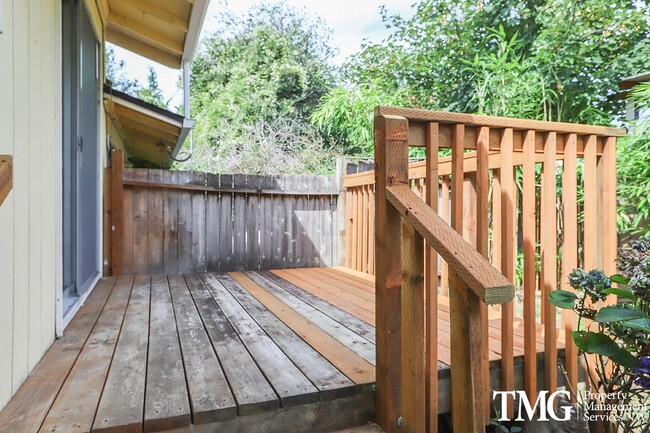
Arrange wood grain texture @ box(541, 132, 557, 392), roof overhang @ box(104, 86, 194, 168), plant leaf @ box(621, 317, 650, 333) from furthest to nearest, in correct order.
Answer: roof overhang @ box(104, 86, 194, 168) → wood grain texture @ box(541, 132, 557, 392) → plant leaf @ box(621, 317, 650, 333)

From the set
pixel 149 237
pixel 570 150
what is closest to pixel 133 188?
pixel 149 237

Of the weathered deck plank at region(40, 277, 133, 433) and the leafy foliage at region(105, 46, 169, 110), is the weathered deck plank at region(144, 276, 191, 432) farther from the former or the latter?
the leafy foliage at region(105, 46, 169, 110)

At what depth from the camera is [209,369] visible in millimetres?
1564

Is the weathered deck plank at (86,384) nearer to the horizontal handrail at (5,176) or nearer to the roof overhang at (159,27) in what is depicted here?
the horizontal handrail at (5,176)

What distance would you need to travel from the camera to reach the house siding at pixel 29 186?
1.30 metres

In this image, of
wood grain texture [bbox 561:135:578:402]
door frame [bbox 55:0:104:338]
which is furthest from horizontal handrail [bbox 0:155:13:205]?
wood grain texture [bbox 561:135:578:402]

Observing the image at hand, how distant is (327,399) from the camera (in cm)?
140

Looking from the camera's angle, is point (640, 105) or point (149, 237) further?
point (149, 237)

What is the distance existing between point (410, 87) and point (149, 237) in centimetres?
489

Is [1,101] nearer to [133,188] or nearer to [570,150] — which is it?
[570,150]

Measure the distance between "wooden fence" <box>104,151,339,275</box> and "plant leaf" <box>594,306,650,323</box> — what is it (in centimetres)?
341

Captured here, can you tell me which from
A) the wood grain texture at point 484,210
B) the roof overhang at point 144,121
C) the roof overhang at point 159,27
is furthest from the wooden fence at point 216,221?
the wood grain texture at point 484,210

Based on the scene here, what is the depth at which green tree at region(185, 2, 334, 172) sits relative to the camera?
10.3 meters

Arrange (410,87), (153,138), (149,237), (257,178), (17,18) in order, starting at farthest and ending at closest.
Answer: (410,87), (153,138), (257,178), (149,237), (17,18)
